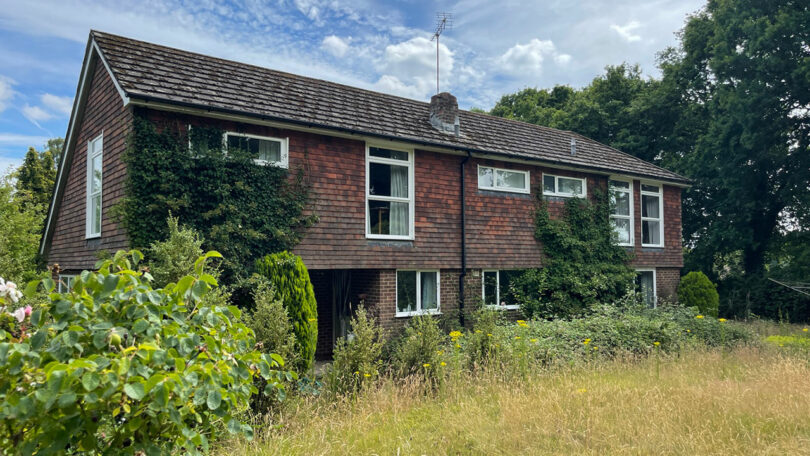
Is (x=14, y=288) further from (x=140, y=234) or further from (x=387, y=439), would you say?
(x=140, y=234)

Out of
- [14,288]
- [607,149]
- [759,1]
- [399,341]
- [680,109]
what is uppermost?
[759,1]

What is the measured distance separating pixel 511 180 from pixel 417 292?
421cm

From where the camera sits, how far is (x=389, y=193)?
1205 centimetres

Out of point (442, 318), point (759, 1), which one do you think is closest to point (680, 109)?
point (759, 1)

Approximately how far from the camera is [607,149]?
18422mm

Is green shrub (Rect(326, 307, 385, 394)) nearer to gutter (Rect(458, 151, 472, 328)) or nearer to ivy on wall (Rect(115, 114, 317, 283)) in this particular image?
ivy on wall (Rect(115, 114, 317, 283))

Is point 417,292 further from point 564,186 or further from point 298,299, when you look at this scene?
point 564,186

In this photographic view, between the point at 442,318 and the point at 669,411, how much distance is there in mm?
7226

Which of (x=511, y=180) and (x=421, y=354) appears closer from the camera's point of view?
(x=421, y=354)

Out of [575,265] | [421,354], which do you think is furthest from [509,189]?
[421,354]

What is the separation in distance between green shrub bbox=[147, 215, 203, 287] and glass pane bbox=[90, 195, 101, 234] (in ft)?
12.0

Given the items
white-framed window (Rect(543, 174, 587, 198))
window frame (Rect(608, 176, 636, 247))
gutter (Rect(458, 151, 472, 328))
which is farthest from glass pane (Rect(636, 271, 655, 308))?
gutter (Rect(458, 151, 472, 328))

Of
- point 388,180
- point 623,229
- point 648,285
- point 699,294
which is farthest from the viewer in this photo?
point 648,285

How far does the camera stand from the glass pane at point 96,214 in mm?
11055
